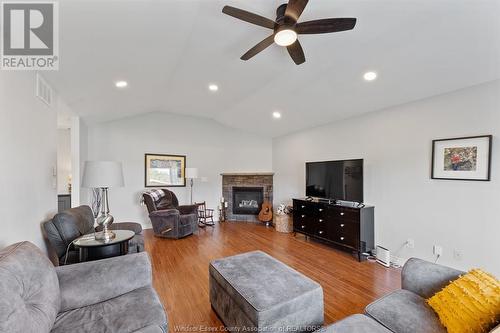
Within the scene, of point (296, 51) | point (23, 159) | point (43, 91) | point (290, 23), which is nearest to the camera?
point (290, 23)

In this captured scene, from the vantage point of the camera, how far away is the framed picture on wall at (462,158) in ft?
8.18

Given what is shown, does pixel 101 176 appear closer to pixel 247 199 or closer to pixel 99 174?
pixel 99 174

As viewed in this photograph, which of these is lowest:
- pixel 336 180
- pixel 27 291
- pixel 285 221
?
pixel 285 221

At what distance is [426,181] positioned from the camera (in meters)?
3.02

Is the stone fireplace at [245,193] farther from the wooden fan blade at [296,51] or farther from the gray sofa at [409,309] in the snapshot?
the gray sofa at [409,309]

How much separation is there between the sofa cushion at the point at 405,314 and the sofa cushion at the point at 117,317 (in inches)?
53.8

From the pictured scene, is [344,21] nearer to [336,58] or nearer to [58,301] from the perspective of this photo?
[336,58]

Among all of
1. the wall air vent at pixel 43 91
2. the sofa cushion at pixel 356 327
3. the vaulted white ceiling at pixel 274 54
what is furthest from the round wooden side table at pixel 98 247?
the sofa cushion at pixel 356 327

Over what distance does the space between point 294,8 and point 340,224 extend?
3194mm

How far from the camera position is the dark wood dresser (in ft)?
11.3

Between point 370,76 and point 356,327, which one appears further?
point 370,76

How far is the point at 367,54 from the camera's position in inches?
98.3

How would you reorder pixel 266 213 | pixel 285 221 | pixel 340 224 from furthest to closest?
pixel 266 213, pixel 285 221, pixel 340 224

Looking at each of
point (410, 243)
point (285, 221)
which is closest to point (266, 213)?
point (285, 221)
